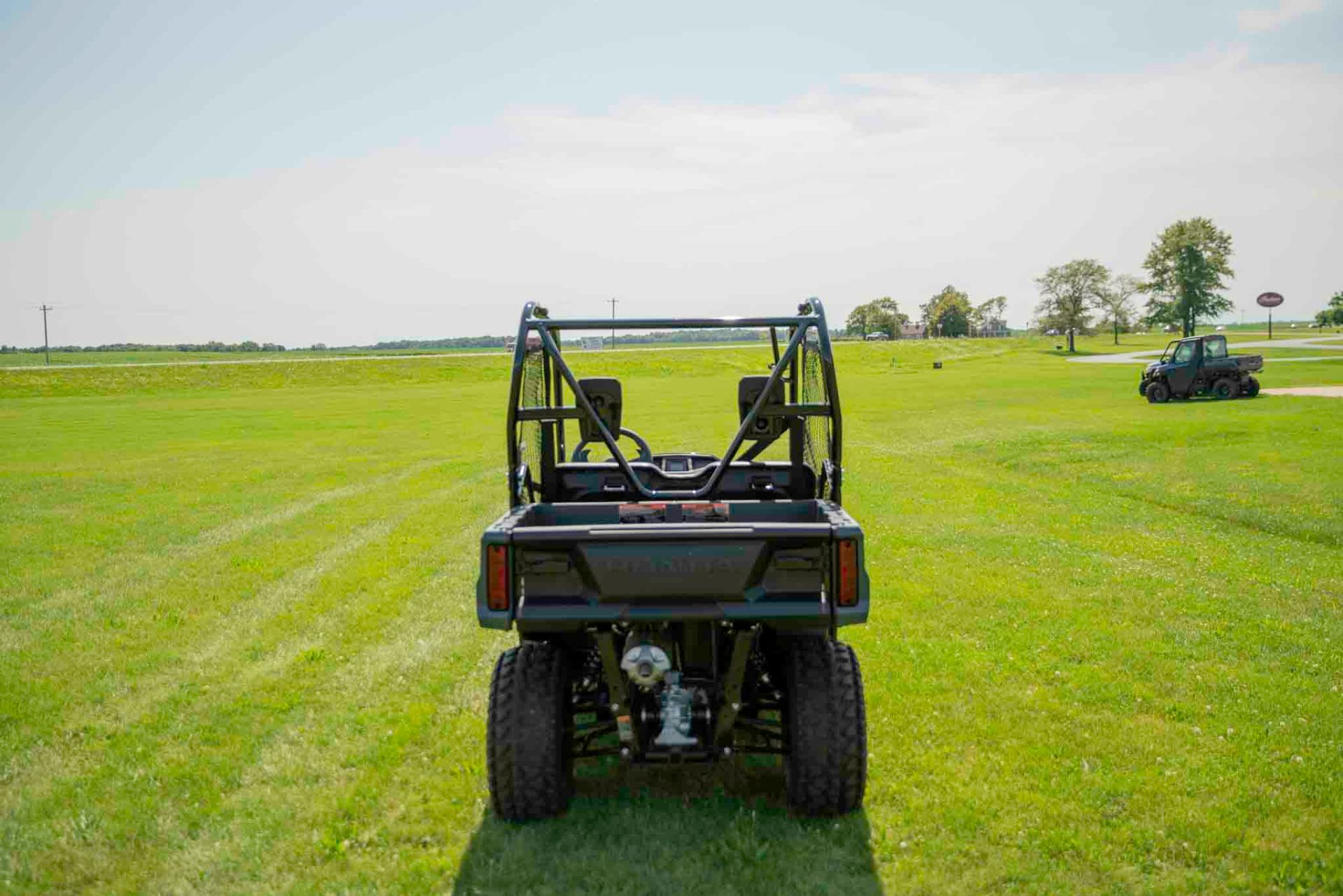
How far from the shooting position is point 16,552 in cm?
1135

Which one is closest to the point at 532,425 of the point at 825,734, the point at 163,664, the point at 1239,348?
the point at 825,734

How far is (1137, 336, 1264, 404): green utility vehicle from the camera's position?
30.5 metres

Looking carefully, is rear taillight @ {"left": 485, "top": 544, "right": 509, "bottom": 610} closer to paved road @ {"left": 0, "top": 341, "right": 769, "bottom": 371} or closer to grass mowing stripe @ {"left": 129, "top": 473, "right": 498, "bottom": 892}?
grass mowing stripe @ {"left": 129, "top": 473, "right": 498, "bottom": 892}

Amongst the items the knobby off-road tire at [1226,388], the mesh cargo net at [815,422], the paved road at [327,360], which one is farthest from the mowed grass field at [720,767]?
the paved road at [327,360]

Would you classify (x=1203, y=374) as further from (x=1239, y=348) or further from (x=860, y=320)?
(x=860, y=320)

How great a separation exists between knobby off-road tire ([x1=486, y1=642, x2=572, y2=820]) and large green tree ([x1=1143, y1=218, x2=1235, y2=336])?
97.2 metres

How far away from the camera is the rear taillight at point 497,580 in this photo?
13.6ft

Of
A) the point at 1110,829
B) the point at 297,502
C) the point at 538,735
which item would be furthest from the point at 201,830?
the point at 297,502

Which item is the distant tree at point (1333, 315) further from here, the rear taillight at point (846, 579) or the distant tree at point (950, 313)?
the rear taillight at point (846, 579)

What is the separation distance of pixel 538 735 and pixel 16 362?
98437 mm

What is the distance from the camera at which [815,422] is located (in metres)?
6.41

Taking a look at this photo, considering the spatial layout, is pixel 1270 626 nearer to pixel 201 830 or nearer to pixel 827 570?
pixel 827 570

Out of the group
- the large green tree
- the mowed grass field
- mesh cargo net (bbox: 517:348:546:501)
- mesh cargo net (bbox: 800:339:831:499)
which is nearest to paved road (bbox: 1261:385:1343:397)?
the mowed grass field

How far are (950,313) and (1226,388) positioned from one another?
12150 centimetres
